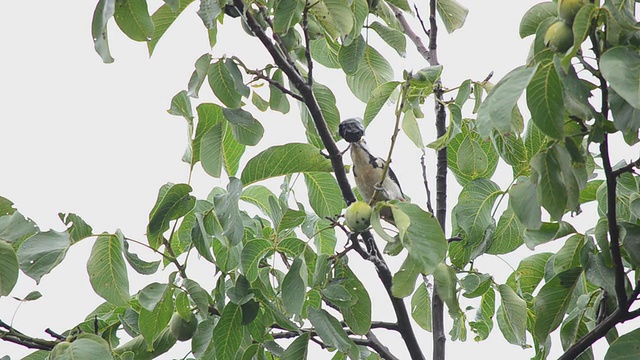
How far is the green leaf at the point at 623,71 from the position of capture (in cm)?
131

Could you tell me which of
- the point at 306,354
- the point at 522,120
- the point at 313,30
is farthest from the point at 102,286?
the point at 522,120

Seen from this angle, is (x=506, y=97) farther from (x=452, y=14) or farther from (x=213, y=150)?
(x=452, y=14)

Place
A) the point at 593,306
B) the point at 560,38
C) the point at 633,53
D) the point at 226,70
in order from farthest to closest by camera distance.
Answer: the point at 593,306 → the point at 226,70 → the point at 560,38 → the point at 633,53

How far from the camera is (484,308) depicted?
2.63 metres

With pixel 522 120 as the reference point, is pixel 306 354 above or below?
below

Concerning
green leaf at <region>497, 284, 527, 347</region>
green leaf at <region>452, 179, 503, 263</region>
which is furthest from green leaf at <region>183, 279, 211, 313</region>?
green leaf at <region>497, 284, 527, 347</region>

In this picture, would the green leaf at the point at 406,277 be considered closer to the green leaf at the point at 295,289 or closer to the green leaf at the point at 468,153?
the green leaf at the point at 295,289

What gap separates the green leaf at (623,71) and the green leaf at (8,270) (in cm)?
133

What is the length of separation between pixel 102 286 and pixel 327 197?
2.41ft

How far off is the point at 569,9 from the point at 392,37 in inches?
33.6

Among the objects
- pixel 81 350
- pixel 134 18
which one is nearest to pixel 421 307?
pixel 81 350

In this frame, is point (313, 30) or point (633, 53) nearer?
point (633, 53)

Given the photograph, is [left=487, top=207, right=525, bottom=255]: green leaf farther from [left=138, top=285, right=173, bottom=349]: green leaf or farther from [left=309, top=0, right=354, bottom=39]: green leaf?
[left=138, top=285, right=173, bottom=349]: green leaf

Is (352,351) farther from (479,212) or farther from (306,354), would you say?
(479,212)
